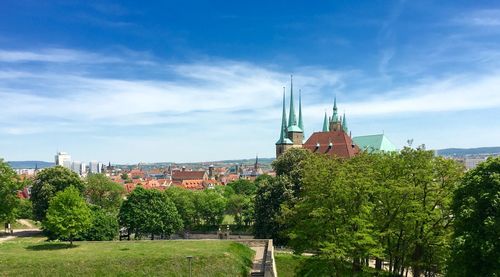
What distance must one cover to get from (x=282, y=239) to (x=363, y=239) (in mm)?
20944

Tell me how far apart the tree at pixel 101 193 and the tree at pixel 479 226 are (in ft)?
164

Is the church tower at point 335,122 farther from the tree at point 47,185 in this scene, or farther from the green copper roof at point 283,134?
the tree at point 47,185

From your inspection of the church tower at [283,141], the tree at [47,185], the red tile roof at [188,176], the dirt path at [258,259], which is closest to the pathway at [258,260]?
the dirt path at [258,259]

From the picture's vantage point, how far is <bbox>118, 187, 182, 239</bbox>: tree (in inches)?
1779

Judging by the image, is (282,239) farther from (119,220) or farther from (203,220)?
(203,220)

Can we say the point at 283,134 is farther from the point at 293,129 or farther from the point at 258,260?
Result: the point at 258,260

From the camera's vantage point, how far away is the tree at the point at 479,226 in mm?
16469

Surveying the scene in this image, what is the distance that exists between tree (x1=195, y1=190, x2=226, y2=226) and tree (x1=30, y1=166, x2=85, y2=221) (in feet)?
56.6

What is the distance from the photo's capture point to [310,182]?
2619 cm

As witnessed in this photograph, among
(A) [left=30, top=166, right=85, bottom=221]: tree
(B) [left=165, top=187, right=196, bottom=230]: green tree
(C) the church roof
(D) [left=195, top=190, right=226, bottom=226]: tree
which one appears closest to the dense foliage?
(A) [left=30, top=166, right=85, bottom=221]: tree

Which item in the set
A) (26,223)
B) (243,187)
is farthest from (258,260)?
(243,187)

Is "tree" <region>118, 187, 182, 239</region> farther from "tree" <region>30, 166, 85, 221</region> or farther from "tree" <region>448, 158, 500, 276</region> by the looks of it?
"tree" <region>448, 158, 500, 276</region>

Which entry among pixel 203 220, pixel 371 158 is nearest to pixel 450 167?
pixel 371 158

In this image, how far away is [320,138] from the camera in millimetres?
77375
